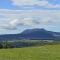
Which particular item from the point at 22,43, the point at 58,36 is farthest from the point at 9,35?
the point at 58,36

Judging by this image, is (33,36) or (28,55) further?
(33,36)

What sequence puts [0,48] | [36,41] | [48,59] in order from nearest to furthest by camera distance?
[48,59], [0,48], [36,41]

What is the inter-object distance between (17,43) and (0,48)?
24.8ft

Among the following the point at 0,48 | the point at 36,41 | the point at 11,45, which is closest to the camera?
the point at 0,48

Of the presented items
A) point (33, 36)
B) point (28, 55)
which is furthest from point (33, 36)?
point (28, 55)

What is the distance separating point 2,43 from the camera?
169 feet

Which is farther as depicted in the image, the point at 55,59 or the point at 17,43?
the point at 17,43

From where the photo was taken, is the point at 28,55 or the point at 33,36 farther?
the point at 33,36

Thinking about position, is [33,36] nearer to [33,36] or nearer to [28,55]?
[33,36]

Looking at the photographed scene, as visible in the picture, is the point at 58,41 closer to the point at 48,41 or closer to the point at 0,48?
the point at 48,41

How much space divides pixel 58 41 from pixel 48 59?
34567 mm

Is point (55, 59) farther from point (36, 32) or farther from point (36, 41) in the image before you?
point (36, 32)

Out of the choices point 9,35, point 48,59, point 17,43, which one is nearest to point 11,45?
point 17,43

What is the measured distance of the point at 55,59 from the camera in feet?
108
